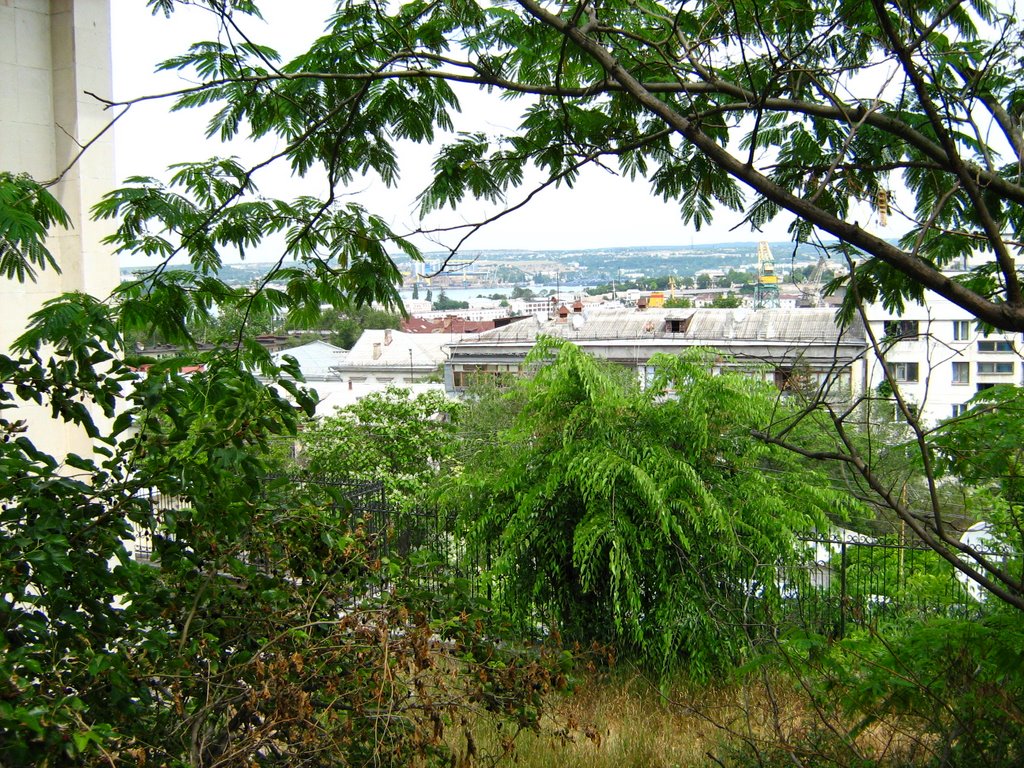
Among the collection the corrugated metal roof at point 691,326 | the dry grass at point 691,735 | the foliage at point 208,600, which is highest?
the corrugated metal roof at point 691,326

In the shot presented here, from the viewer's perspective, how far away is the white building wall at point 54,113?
844 cm

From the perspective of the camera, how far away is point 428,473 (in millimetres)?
16500

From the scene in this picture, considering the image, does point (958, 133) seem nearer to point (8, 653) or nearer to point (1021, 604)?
point (1021, 604)

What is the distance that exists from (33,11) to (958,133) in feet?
28.2

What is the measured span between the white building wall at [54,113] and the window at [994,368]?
37326 mm

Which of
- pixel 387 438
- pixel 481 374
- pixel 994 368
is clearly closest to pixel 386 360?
pixel 481 374

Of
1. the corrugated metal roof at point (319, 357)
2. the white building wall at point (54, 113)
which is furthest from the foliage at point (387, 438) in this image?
the corrugated metal roof at point (319, 357)

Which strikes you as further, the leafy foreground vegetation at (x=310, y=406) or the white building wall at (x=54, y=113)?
the white building wall at (x=54, y=113)

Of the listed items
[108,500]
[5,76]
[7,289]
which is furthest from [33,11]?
[108,500]

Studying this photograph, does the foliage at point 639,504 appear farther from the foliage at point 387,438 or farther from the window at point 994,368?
the window at point 994,368

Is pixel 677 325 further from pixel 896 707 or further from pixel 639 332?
pixel 896 707

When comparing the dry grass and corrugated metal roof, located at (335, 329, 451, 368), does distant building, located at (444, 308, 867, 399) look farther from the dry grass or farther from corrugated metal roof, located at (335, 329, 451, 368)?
the dry grass

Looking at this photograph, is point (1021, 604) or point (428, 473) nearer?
point (1021, 604)

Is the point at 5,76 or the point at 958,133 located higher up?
the point at 5,76
